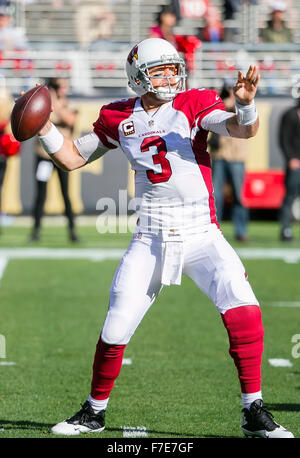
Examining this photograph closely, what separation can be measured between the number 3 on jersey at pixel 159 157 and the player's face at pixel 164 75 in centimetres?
24

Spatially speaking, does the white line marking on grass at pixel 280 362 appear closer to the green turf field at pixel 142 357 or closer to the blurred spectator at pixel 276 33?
the green turf field at pixel 142 357

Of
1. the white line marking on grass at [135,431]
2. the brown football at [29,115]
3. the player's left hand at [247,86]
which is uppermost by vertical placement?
the player's left hand at [247,86]

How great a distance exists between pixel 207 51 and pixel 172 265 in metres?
12.1

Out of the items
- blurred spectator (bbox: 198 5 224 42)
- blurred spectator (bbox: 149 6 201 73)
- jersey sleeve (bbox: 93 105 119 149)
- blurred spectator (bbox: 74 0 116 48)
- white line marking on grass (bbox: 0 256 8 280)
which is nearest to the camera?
jersey sleeve (bbox: 93 105 119 149)

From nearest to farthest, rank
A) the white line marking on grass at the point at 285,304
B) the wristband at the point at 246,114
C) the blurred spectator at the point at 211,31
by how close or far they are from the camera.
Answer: the wristband at the point at 246,114
the white line marking on grass at the point at 285,304
the blurred spectator at the point at 211,31

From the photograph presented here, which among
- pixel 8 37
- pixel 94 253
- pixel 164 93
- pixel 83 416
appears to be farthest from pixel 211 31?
pixel 83 416

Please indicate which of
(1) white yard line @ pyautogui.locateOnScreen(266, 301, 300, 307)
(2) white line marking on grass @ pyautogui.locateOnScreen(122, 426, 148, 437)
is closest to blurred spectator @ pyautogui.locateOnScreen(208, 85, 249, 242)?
(1) white yard line @ pyautogui.locateOnScreen(266, 301, 300, 307)

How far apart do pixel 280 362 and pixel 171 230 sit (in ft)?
5.62

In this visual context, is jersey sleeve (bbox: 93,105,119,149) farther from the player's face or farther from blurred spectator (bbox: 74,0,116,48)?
blurred spectator (bbox: 74,0,116,48)

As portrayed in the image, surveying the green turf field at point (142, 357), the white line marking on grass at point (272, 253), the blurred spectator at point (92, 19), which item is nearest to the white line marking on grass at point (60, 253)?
the green turf field at point (142, 357)

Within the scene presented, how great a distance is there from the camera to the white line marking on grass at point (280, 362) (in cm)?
523

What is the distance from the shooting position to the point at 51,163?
34.1 feet

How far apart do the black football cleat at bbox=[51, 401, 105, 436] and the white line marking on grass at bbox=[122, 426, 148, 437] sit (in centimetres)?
11

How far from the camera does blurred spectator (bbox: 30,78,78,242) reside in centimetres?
1020
